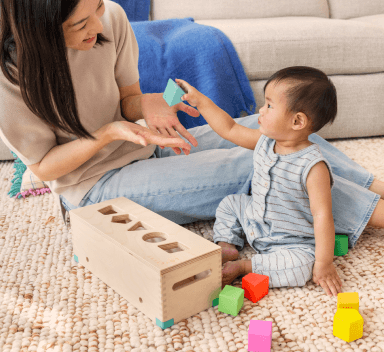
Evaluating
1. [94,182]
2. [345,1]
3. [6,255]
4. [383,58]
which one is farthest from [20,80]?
[345,1]

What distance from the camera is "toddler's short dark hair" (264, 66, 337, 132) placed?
878 millimetres

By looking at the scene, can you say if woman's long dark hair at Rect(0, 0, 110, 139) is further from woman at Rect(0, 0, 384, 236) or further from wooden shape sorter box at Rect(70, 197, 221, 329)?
wooden shape sorter box at Rect(70, 197, 221, 329)

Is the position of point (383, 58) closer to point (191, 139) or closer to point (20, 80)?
point (191, 139)

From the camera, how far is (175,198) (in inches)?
44.0

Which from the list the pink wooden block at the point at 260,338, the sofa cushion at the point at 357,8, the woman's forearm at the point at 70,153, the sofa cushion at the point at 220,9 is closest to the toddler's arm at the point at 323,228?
the pink wooden block at the point at 260,338

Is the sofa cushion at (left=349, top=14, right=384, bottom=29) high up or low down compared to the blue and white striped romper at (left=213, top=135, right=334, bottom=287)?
up

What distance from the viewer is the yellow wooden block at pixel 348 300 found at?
783 millimetres

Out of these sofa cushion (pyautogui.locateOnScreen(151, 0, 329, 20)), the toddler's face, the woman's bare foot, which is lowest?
the woman's bare foot

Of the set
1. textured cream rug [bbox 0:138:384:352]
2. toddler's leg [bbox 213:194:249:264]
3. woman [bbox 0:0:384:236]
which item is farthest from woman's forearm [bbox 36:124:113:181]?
toddler's leg [bbox 213:194:249:264]

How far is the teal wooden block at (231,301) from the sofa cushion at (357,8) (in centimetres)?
200

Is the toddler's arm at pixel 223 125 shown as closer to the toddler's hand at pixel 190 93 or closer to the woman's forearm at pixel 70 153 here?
the toddler's hand at pixel 190 93

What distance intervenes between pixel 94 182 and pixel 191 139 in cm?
28

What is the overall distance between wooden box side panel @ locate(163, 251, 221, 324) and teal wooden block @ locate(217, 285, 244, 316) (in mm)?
28

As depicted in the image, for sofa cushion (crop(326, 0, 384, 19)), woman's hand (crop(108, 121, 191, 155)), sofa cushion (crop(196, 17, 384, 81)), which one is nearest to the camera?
woman's hand (crop(108, 121, 191, 155))
